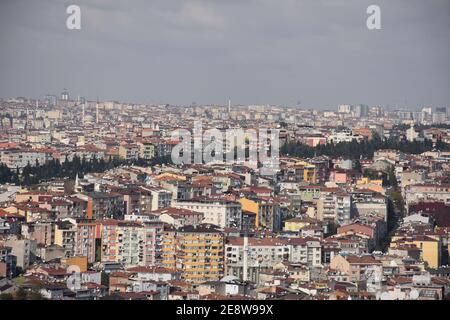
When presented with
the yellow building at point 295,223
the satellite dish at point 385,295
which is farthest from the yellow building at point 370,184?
the satellite dish at point 385,295

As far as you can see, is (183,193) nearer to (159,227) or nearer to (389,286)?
(159,227)

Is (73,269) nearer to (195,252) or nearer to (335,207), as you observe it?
(195,252)

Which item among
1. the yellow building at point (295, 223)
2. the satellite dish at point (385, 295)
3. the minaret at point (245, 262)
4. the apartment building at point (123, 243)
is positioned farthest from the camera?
the yellow building at point (295, 223)

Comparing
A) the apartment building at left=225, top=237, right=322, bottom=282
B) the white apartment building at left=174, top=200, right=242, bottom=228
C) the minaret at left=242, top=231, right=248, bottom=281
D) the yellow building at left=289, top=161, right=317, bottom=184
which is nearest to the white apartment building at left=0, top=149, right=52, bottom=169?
the yellow building at left=289, top=161, right=317, bottom=184

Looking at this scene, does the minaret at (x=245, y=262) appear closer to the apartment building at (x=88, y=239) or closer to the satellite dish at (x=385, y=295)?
the apartment building at (x=88, y=239)
